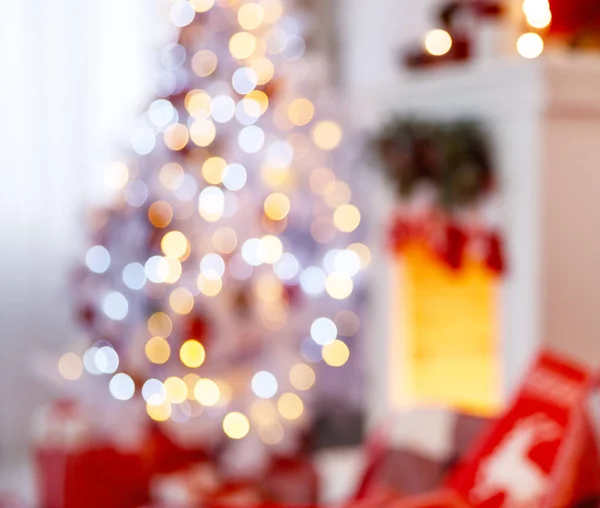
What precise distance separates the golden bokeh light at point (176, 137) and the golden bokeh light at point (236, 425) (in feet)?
2.98

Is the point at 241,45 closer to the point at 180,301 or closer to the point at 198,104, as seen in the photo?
the point at 198,104

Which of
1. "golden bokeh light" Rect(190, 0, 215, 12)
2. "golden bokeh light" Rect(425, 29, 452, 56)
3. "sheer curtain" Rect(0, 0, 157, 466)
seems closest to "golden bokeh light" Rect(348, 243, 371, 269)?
"golden bokeh light" Rect(425, 29, 452, 56)

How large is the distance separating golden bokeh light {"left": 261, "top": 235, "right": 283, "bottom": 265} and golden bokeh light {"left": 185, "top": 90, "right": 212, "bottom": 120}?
1.52ft

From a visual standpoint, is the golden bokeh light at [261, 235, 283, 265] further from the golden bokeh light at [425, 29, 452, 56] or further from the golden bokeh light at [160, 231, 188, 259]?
the golden bokeh light at [425, 29, 452, 56]

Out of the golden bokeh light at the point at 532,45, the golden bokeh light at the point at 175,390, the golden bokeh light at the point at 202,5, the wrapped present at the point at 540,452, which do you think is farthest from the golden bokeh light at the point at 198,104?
the wrapped present at the point at 540,452

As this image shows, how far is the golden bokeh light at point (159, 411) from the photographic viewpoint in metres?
3.22

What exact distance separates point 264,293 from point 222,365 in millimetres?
285

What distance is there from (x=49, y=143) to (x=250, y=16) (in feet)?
3.66

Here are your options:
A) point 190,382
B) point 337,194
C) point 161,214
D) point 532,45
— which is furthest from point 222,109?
point 532,45

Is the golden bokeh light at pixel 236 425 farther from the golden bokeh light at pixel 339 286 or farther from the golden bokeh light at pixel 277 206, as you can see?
the golden bokeh light at pixel 277 206

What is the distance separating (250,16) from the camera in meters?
3.32

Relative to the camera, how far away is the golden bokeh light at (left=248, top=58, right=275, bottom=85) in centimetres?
331

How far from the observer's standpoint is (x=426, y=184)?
9.48 feet

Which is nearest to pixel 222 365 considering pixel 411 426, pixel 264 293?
pixel 264 293
